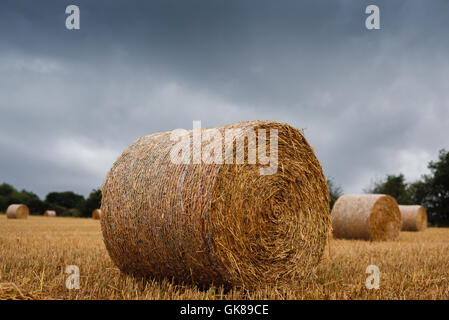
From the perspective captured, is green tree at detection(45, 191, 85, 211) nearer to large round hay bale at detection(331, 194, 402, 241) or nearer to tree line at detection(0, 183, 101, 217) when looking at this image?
tree line at detection(0, 183, 101, 217)

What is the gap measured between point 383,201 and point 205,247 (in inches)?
350

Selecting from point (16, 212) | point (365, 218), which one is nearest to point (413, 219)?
point (365, 218)

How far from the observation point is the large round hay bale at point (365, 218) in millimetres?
10555

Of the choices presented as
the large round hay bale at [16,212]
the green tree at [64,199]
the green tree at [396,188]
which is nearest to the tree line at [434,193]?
the green tree at [396,188]

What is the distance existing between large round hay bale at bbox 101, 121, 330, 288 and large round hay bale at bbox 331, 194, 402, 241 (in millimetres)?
6226

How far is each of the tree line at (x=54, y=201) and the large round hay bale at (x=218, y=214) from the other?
79.8 ft

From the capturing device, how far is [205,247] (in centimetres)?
361

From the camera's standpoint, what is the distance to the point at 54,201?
157ft

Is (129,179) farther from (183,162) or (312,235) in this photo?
(312,235)

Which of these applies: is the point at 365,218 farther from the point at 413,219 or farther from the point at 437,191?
the point at 437,191

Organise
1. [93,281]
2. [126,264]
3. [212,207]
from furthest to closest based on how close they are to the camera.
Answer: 1. [126,264]
2. [93,281]
3. [212,207]

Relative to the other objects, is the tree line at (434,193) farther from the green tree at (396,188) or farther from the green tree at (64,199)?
the green tree at (64,199)
